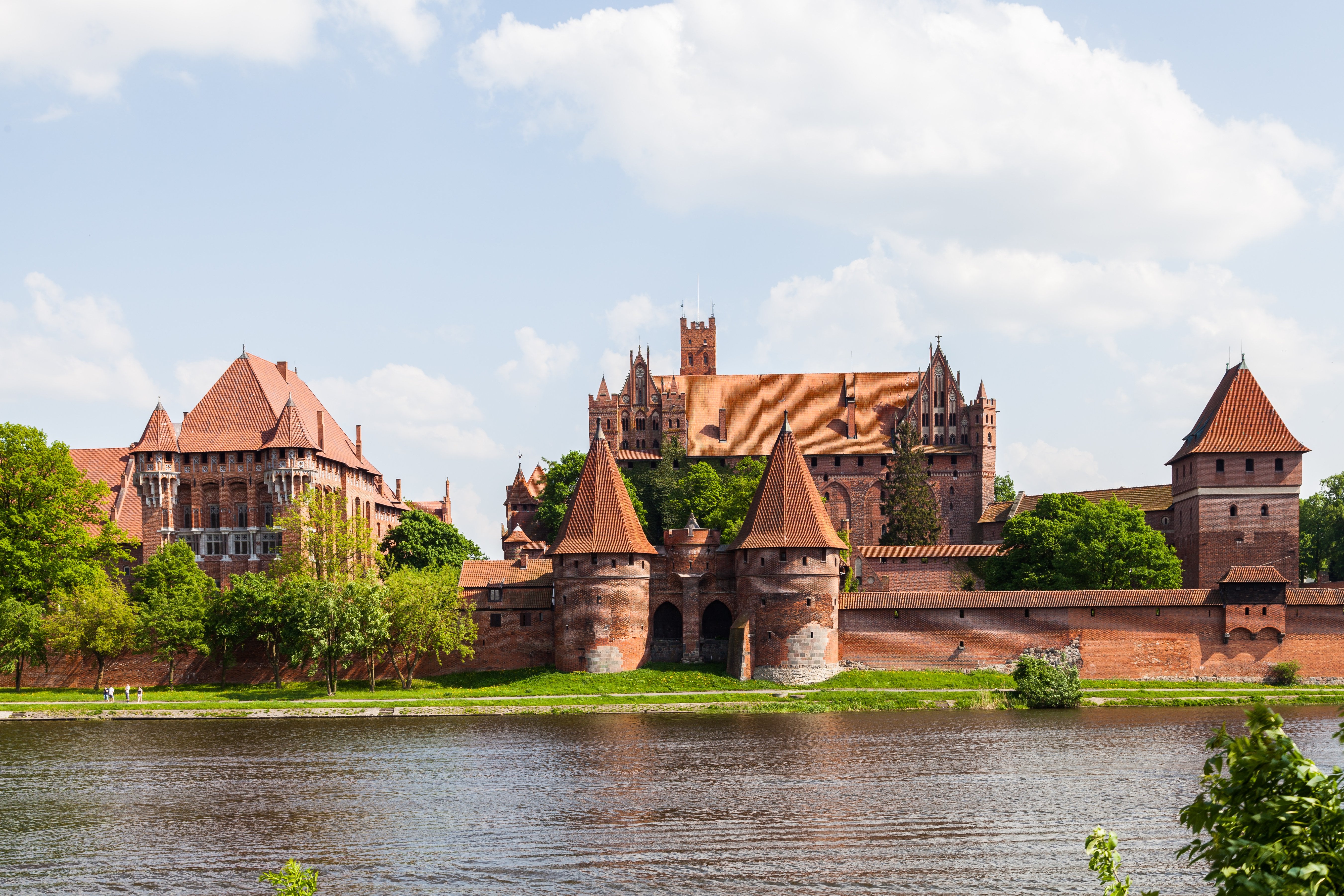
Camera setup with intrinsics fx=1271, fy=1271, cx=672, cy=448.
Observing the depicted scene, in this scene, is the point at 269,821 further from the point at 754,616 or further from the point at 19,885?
the point at 754,616

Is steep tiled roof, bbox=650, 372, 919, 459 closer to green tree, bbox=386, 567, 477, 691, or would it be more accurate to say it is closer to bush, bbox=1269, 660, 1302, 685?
green tree, bbox=386, 567, 477, 691

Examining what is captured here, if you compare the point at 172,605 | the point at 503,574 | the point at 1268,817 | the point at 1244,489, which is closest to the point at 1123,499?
the point at 1244,489

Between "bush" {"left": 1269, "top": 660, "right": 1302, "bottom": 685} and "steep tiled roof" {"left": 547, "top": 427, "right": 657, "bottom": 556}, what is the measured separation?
2323cm

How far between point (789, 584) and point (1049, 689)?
9.80m

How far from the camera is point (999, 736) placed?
112 ft

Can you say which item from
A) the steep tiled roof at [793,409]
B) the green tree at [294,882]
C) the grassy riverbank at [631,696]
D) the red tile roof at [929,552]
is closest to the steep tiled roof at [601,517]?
the grassy riverbank at [631,696]

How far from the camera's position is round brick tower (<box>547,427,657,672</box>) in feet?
155

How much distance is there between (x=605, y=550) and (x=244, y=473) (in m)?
19.7

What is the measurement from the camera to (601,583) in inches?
1874

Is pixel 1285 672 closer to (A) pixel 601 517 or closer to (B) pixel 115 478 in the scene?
(A) pixel 601 517

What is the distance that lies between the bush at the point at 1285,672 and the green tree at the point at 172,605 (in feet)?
130

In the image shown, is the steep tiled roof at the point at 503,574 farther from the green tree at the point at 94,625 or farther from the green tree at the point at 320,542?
the green tree at the point at 94,625

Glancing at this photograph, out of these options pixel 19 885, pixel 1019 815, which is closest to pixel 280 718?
pixel 19 885

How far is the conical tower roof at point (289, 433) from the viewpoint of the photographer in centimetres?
5659
